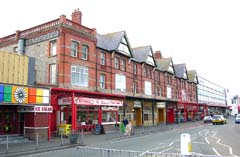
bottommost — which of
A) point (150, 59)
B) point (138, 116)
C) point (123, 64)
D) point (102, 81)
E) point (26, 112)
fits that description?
point (138, 116)

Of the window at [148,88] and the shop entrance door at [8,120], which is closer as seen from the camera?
the shop entrance door at [8,120]

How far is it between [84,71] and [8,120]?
10344mm


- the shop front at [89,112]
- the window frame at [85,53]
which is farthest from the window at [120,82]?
the window frame at [85,53]

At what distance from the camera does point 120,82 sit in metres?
37.2

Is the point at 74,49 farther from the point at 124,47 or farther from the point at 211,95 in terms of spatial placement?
the point at 211,95

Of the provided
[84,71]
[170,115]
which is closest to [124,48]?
[84,71]

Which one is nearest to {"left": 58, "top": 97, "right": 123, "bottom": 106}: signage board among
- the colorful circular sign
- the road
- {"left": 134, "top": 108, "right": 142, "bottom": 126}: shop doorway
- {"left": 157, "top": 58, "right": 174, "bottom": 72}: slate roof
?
the colorful circular sign

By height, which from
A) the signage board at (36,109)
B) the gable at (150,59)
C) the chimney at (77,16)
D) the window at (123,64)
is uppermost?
the chimney at (77,16)

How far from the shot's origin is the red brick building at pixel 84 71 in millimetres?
27312

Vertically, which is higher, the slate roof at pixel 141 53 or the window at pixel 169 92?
the slate roof at pixel 141 53

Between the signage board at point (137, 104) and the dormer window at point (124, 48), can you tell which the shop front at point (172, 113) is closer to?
the signage board at point (137, 104)

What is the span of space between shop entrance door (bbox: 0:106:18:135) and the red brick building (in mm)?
3070

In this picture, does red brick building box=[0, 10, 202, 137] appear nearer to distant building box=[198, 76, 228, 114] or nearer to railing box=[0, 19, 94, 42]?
railing box=[0, 19, 94, 42]

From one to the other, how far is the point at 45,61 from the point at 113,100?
871 centimetres
